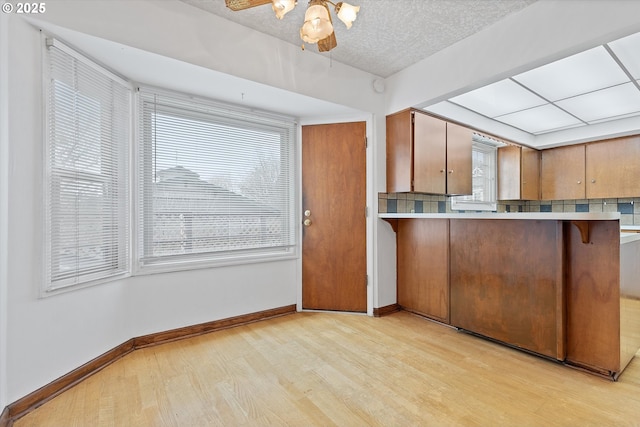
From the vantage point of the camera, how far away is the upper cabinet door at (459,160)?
3.29m

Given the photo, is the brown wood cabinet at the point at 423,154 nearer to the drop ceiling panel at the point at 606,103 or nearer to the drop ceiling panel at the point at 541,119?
the drop ceiling panel at the point at 541,119

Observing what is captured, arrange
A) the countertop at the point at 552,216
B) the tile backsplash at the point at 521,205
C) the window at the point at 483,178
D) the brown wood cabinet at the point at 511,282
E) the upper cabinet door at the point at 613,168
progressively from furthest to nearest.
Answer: the window at the point at 483,178
the upper cabinet door at the point at 613,168
the tile backsplash at the point at 521,205
the brown wood cabinet at the point at 511,282
the countertop at the point at 552,216

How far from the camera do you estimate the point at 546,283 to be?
6.69ft

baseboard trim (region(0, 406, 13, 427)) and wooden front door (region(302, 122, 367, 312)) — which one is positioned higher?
wooden front door (region(302, 122, 367, 312))

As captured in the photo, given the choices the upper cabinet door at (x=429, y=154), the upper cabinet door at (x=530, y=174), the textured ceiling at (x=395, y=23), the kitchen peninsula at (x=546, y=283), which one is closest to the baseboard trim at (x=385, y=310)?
the kitchen peninsula at (x=546, y=283)

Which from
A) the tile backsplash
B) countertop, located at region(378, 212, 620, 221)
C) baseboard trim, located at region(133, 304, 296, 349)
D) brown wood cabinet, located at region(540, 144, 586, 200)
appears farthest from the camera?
brown wood cabinet, located at region(540, 144, 586, 200)

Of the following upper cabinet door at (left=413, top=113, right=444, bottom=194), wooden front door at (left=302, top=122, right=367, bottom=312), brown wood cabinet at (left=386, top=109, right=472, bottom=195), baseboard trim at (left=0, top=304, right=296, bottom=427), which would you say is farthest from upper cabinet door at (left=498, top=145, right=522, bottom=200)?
baseboard trim at (left=0, top=304, right=296, bottom=427)

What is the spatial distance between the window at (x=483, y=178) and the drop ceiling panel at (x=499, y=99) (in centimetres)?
62

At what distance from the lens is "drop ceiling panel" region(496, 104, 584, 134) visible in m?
3.41

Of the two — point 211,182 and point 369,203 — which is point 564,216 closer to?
point 369,203

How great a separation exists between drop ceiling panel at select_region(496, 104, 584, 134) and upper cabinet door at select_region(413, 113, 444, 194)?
1.12m

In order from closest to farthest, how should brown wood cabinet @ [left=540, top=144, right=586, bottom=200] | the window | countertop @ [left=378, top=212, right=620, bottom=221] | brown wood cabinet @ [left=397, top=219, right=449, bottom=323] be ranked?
countertop @ [left=378, top=212, right=620, bottom=221] → brown wood cabinet @ [left=397, top=219, right=449, bottom=323] → the window → brown wood cabinet @ [left=540, top=144, right=586, bottom=200]

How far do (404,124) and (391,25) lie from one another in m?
0.95

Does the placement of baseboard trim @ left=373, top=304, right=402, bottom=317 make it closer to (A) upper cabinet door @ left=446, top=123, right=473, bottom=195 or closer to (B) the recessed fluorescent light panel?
(A) upper cabinet door @ left=446, top=123, right=473, bottom=195
